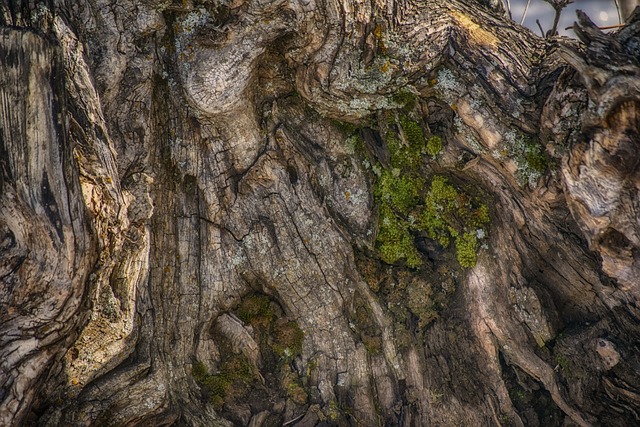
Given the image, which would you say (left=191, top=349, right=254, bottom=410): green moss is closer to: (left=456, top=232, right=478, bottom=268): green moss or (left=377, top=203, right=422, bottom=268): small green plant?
(left=377, top=203, right=422, bottom=268): small green plant

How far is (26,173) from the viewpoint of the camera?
4305 mm

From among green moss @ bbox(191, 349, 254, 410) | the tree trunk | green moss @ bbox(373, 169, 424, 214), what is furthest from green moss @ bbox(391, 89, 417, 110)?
green moss @ bbox(191, 349, 254, 410)

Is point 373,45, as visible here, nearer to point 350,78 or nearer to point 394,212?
point 350,78

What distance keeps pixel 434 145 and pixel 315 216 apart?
1.54m

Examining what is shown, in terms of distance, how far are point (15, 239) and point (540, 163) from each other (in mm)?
4720

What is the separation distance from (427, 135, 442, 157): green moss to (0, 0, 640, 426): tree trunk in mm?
68

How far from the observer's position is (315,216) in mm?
6141

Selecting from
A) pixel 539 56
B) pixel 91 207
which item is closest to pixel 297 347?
pixel 91 207

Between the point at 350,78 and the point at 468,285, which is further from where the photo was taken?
the point at 468,285

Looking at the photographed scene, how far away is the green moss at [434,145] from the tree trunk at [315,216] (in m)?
0.07

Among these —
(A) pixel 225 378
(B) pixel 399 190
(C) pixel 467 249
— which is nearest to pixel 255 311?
(A) pixel 225 378

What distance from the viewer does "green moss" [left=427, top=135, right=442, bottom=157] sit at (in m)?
5.80

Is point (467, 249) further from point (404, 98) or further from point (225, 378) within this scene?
point (225, 378)

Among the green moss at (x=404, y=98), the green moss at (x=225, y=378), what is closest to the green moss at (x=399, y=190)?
the green moss at (x=404, y=98)
